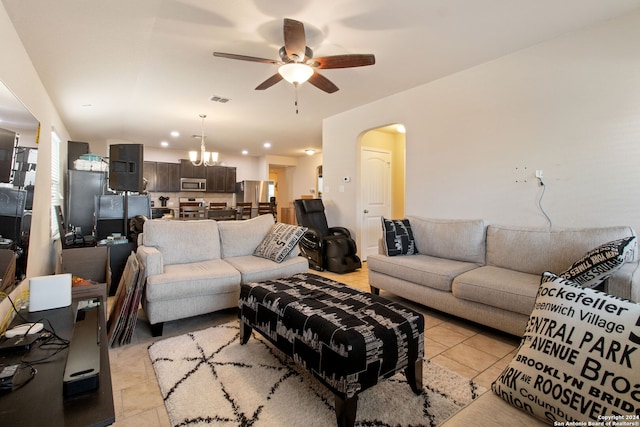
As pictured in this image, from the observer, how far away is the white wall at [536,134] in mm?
2383

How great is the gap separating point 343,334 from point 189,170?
8.09 meters

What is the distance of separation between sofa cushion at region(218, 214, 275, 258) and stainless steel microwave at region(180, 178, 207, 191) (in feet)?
18.5

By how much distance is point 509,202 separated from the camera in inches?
119

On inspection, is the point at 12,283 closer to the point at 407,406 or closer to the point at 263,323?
the point at 263,323

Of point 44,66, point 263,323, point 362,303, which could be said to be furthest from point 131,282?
point 44,66

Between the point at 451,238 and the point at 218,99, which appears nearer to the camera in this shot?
the point at 451,238

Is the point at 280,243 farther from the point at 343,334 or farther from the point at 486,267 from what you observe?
the point at 486,267

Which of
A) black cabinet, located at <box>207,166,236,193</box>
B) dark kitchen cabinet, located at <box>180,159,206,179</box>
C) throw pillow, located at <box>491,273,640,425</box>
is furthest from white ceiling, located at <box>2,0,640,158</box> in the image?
black cabinet, located at <box>207,166,236,193</box>

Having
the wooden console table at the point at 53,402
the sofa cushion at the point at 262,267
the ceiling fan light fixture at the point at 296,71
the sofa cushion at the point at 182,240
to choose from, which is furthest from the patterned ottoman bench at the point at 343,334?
the ceiling fan light fixture at the point at 296,71

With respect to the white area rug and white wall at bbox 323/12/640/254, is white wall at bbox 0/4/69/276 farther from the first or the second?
white wall at bbox 323/12/640/254

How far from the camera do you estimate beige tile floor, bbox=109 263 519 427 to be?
5.18ft

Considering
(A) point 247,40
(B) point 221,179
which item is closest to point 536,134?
(A) point 247,40

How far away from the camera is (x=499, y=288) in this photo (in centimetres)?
229

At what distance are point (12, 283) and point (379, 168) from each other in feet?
15.7
